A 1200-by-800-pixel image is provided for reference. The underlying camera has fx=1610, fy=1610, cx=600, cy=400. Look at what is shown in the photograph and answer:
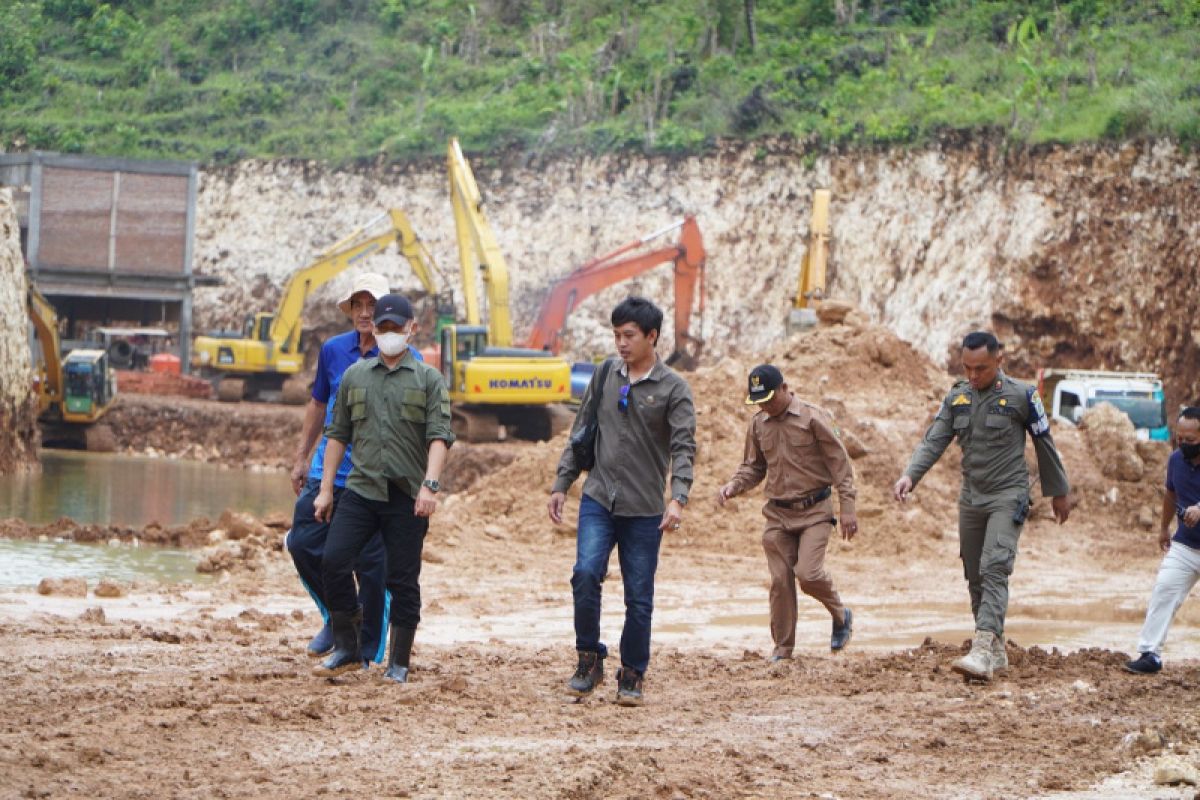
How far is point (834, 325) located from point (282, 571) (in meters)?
12.8

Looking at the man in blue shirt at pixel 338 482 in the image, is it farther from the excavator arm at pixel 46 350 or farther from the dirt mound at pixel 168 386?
the dirt mound at pixel 168 386

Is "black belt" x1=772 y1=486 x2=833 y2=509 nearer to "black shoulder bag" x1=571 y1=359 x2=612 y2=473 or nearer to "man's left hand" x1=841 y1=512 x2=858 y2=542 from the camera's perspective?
"man's left hand" x1=841 y1=512 x2=858 y2=542

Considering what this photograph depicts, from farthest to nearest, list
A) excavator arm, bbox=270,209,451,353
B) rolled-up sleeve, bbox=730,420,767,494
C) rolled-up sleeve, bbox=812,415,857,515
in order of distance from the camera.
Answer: excavator arm, bbox=270,209,451,353 < rolled-up sleeve, bbox=730,420,767,494 < rolled-up sleeve, bbox=812,415,857,515

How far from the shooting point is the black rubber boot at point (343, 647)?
7.98 metres

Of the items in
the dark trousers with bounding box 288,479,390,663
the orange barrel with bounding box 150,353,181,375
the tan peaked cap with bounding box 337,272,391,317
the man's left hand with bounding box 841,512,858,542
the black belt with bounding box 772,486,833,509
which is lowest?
the dark trousers with bounding box 288,479,390,663

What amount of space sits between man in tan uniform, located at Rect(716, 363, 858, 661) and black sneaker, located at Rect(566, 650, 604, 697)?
1987 millimetres

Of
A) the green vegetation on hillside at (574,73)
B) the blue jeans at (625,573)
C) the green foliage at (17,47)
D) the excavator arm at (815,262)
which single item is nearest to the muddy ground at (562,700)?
the blue jeans at (625,573)

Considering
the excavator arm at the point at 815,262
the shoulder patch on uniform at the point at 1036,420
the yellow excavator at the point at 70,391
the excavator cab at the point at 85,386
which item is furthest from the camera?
the excavator cab at the point at 85,386

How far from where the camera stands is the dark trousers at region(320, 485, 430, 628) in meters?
7.79

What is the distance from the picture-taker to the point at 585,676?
307 inches

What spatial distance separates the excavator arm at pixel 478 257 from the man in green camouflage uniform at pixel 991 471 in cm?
2778

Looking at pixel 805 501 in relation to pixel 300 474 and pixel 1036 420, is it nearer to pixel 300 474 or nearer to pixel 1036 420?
pixel 1036 420

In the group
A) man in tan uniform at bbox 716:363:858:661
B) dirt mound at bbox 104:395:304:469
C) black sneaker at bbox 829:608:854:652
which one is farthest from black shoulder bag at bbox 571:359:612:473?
dirt mound at bbox 104:395:304:469

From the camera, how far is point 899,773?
6344 mm
